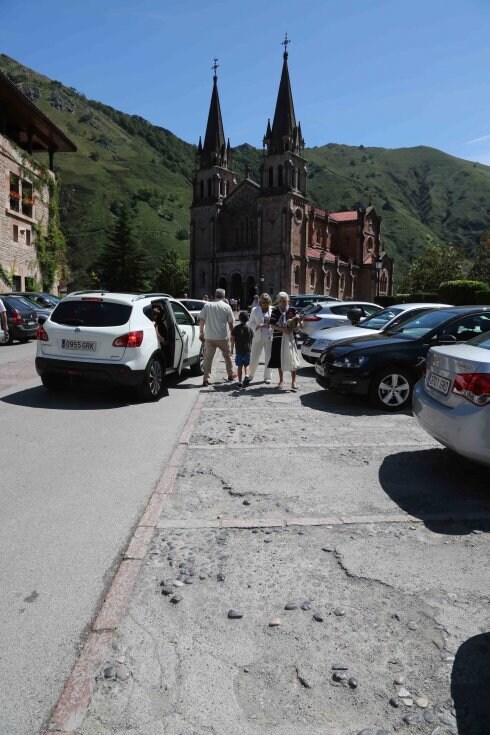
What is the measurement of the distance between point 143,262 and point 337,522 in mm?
78927

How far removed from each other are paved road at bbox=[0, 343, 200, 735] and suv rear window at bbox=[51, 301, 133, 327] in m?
1.30

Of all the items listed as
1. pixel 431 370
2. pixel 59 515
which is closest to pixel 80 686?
pixel 59 515

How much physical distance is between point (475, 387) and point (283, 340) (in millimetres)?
5807

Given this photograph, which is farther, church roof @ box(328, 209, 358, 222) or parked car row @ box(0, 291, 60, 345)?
church roof @ box(328, 209, 358, 222)

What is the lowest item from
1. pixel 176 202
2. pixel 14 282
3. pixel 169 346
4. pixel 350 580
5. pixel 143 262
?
pixel 350 580

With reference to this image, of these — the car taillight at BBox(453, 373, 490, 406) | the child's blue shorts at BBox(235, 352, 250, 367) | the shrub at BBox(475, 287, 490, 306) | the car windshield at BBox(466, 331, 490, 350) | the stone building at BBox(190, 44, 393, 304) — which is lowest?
the child's blue shorts at BBox(235, 352, 250, 367)

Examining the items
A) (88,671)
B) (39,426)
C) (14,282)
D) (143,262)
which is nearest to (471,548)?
(88,671)

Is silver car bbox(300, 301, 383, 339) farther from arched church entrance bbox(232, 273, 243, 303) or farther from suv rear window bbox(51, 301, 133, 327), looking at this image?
arched church entrance bbox(232, 273, 243, 303)

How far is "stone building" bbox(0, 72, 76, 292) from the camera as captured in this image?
29.9m

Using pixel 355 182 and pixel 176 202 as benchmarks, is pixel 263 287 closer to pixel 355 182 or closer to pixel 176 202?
pixel 176 202

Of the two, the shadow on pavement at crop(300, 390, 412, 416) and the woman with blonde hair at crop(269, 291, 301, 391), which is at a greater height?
the woman with blonde hair at crop(269, 291, 301, 391)

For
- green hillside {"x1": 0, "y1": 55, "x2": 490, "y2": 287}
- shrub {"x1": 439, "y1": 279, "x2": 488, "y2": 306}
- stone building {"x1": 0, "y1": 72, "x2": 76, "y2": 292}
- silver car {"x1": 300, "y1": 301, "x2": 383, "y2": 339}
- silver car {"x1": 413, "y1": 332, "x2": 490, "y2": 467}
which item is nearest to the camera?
silver car {"x1": 413, "y1": 332, "x2": 490, "y2": 467}

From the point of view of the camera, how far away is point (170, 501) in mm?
4711

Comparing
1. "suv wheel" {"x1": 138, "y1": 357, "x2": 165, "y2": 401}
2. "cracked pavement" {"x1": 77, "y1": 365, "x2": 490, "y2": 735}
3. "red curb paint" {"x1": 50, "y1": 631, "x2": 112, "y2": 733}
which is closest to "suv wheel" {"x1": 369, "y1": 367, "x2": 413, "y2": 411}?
"cracked pavement" {"x1": 77, "y1": 365, "x2": 490, "y2": 735}
